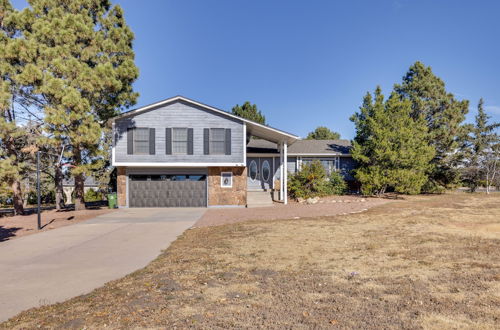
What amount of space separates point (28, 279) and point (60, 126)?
11.8 m

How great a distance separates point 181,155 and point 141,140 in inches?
104

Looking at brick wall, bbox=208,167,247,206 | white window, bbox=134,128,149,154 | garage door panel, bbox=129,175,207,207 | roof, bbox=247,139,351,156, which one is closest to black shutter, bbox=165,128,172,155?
white window, bbox=134,128,149,154

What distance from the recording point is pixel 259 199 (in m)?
20.5

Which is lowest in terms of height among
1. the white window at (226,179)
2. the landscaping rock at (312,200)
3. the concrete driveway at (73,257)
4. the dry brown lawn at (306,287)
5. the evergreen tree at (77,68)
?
the concrete driveway at (73,257)

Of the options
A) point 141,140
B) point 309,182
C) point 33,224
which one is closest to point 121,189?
point 141,140

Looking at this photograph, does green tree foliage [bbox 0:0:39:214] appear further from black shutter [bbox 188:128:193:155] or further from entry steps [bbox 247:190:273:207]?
entry steps [bbox 247:190:273:207]

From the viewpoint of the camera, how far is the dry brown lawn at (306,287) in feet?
12.6

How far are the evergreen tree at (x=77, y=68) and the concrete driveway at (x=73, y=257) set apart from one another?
18.2ft

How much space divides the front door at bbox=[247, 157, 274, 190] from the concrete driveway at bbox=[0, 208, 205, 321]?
35.4 ft

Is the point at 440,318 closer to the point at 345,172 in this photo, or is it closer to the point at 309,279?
the point at 309,279

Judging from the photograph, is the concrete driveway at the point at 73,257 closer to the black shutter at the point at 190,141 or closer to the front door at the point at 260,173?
the black shutter at the point at 190,141

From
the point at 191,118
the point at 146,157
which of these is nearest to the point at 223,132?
the point at 191,118

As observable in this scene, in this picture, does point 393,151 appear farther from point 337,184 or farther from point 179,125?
point 179,125

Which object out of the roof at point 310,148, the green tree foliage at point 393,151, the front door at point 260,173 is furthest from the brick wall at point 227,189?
the green tree foliage at point 393,151
